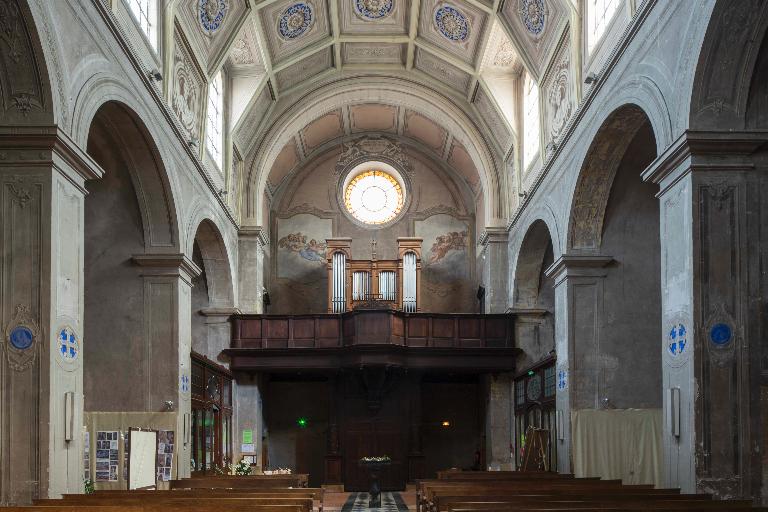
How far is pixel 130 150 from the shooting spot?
1588 cm

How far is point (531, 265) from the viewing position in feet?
77.3

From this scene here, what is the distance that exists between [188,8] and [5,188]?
8021mm

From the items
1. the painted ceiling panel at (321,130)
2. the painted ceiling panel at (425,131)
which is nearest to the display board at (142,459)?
the painted ceiling panel at (321,130)

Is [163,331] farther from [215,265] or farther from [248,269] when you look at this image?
[248,269]

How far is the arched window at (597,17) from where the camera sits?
15445 mm

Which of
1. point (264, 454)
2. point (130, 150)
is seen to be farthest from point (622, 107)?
point (264, 454)

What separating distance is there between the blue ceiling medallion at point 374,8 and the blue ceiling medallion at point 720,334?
14.3 meters

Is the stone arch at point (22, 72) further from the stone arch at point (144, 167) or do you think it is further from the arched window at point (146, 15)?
the arched window at point (146, 15)

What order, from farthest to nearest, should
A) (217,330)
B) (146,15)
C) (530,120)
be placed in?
(217,330), (530,120), (146,15)

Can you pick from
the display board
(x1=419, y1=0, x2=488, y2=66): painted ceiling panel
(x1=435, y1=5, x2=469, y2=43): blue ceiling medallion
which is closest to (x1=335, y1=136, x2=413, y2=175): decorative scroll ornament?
(x1=419, y1=0, x2=488, y2=66): painted ceiling panel

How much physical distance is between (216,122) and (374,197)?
9240 millimetres

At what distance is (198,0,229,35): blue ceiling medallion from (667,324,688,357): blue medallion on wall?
11218mm

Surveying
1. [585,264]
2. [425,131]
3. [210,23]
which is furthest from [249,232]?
[585,264]

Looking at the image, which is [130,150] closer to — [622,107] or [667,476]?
[622,107]
